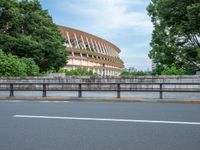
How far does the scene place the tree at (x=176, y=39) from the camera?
26688 millimetres

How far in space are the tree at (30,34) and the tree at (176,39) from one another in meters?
14.6

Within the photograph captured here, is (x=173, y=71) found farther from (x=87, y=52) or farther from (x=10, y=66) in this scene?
(x=87, y=52)

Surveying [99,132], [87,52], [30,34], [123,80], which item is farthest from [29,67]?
[87,52]

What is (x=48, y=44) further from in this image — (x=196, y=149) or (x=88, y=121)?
(x=196, y=149)

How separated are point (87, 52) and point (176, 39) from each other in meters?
80.4

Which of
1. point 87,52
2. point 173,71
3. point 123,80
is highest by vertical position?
point 87,52

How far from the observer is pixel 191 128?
23.2 feet

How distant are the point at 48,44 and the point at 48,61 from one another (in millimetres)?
2624

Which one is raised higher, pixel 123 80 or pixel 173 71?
pixel 173 71

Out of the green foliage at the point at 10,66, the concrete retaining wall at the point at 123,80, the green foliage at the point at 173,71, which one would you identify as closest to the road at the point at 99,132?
the concrete retaining wall at the point at 123,80

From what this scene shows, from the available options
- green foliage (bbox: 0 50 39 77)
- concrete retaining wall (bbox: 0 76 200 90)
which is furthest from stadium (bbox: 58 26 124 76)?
concrete retaining wall (bbox: 0 76 200 90)

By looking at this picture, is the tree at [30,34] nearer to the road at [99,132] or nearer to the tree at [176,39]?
the tree at [176,39]

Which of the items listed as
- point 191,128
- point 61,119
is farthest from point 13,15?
point 191,128

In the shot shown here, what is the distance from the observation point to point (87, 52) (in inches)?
4247
